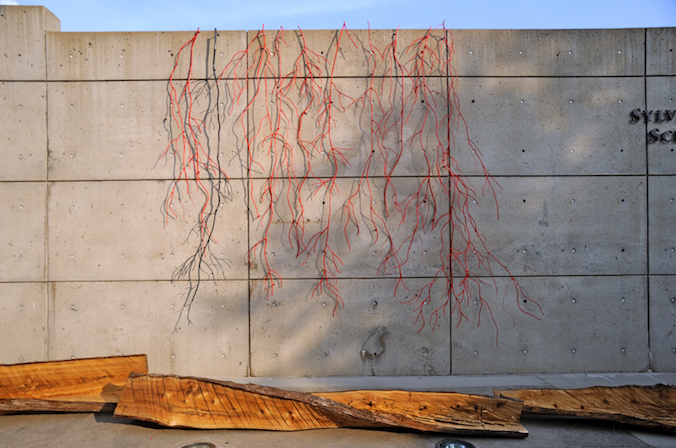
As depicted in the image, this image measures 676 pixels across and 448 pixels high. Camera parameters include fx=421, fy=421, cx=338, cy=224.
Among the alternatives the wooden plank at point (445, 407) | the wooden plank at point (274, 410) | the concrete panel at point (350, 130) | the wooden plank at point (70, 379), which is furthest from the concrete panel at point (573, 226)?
the wooden plank at point (70, 379)

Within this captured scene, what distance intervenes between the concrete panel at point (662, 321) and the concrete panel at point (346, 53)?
7.59 feet

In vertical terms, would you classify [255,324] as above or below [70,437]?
above

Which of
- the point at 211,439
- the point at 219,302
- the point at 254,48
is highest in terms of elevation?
the point at 254,48

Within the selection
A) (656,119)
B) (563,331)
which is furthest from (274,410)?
(656,119)

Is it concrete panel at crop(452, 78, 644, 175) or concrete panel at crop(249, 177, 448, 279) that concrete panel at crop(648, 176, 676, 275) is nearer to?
concrete panel at crop(452, 78, 644, 175)

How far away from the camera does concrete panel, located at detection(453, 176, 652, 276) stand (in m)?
3.20

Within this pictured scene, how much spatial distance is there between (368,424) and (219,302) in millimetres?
1423

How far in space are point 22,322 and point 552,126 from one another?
167 inches

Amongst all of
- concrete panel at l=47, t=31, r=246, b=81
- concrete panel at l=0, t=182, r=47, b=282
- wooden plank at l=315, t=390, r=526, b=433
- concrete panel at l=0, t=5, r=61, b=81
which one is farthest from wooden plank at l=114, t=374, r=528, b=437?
concrete panel at l=0, t=5, r=61, b=81

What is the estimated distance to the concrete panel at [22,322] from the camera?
313cm

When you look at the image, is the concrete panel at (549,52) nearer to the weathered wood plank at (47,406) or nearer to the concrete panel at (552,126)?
the concrete panel at (552,126)

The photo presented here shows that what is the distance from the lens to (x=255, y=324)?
316cm

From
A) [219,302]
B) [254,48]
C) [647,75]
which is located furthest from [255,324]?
[647,75]

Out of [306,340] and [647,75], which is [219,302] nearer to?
[306,340]
